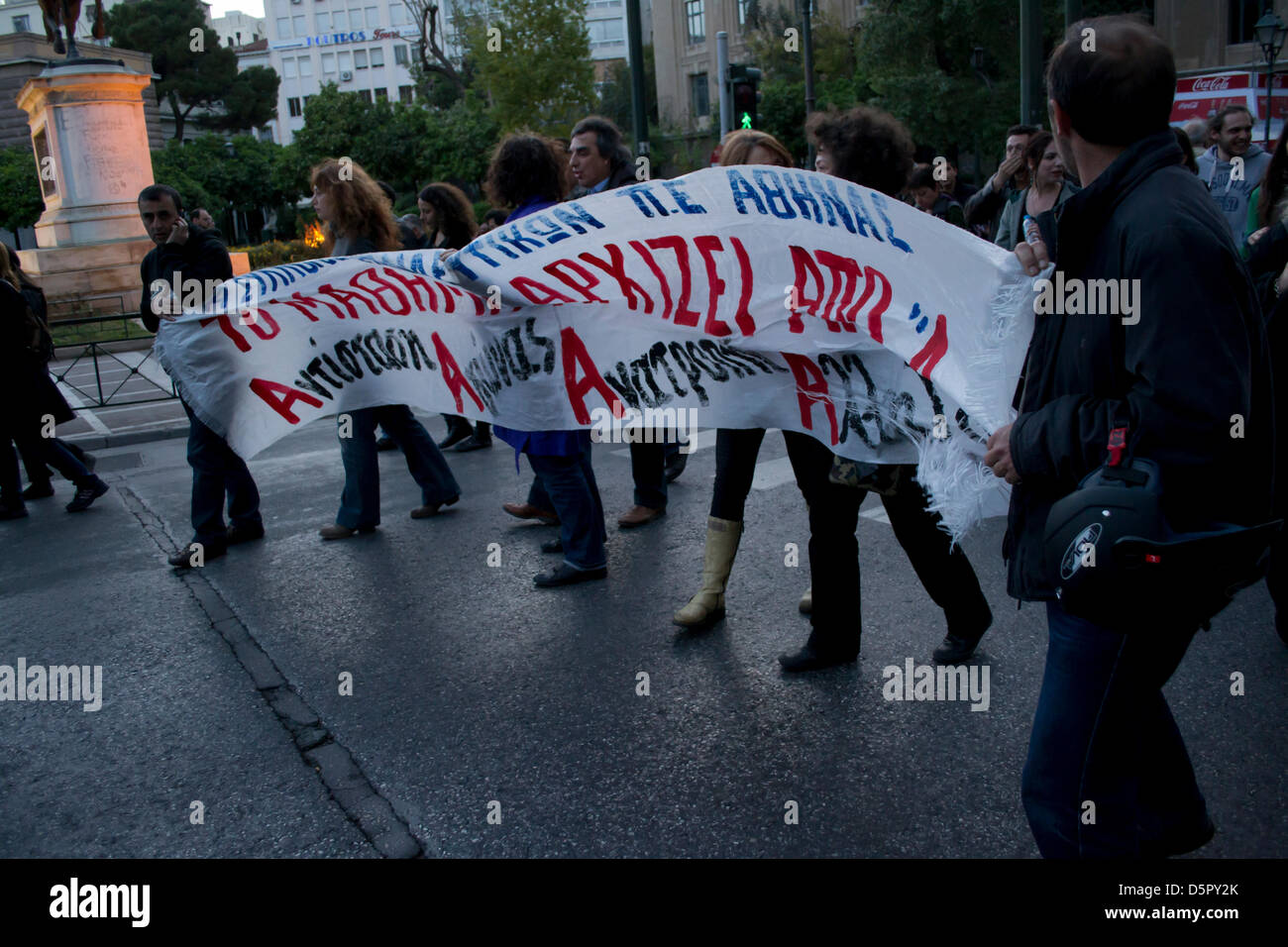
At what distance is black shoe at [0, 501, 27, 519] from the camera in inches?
295

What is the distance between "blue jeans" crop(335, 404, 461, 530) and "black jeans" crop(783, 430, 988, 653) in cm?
286

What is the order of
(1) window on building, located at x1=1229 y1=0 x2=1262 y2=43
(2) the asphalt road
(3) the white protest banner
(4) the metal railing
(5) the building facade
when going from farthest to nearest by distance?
(5) the building facade → (1) window on building, located at x1=1229 y1=0 x2=1262 y2=43 → (4) the metal railing → (2) the asphalt road → (3) the white protest banner

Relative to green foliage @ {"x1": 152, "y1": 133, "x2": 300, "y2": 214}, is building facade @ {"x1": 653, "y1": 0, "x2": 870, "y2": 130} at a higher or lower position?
higher

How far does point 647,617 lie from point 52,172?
20.8 m

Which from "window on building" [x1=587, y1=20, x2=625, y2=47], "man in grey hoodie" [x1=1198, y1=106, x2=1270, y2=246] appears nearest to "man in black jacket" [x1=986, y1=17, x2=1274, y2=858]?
"man in grey hoodie" [x1=1198, y1=106, x2=1270, y2=246]

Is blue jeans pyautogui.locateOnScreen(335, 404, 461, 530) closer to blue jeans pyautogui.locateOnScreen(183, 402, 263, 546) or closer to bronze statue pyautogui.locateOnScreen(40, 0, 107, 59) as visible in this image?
blue jeans pyautogui.locateOnScreen(183, 402, 263, 546)

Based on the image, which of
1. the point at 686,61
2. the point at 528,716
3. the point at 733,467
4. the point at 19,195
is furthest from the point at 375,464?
the point at 686,61

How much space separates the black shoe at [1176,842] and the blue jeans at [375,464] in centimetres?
451

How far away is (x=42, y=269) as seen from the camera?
2072 centimetres

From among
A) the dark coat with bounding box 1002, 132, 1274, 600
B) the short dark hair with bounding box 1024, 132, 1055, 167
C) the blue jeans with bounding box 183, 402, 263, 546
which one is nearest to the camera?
the dark coat with bounding box 1002, 132, 1274, 600

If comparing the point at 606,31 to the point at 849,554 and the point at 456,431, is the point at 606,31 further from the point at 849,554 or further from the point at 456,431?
the point at 849,554

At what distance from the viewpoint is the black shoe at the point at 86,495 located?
7598 millimetres
